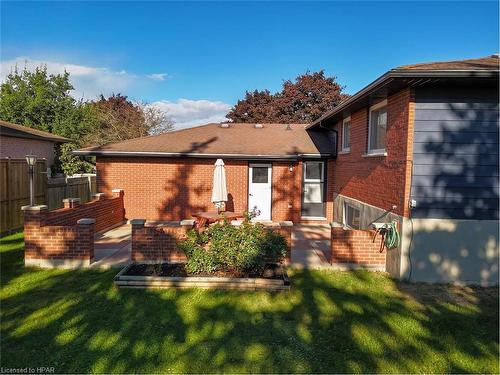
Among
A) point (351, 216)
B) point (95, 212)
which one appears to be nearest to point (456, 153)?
point (351, 216)

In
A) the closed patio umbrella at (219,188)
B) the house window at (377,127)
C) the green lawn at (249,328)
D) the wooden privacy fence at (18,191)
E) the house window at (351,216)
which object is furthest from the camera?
the closed patio umbrella at (219,188)

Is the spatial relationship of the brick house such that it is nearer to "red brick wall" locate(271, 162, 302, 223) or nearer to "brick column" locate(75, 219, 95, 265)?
"red brick wall" locate(271, 162, 302, 223)

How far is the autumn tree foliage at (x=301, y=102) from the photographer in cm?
2925

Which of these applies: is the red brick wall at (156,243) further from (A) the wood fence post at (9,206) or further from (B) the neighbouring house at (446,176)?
(A) the wood fence post at (9,206)

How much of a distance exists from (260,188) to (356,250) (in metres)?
5.63

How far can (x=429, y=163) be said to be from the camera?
19.3 feet

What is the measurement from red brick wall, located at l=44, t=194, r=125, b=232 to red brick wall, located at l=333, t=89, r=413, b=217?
23.5 feet

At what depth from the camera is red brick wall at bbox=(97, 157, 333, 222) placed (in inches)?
456

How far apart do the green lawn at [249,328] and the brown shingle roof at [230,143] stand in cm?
615

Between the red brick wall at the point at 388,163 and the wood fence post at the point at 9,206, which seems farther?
the wood fence post at the point at 9,206

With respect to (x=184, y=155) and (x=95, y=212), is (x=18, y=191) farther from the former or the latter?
(x=184, y=155)

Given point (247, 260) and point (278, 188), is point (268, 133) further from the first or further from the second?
point (247, 260)

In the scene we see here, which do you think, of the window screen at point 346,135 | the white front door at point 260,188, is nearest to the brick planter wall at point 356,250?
the window screen at point 346,135

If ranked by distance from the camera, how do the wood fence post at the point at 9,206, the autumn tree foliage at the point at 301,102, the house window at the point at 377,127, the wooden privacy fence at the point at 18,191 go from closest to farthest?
1. the house window at the point at 377,127
2. the wooden privacy fence at the point at 18,191
3. the wood fence post at the point at 9,206
4. the autumn tree foliage at the point at 301,102
